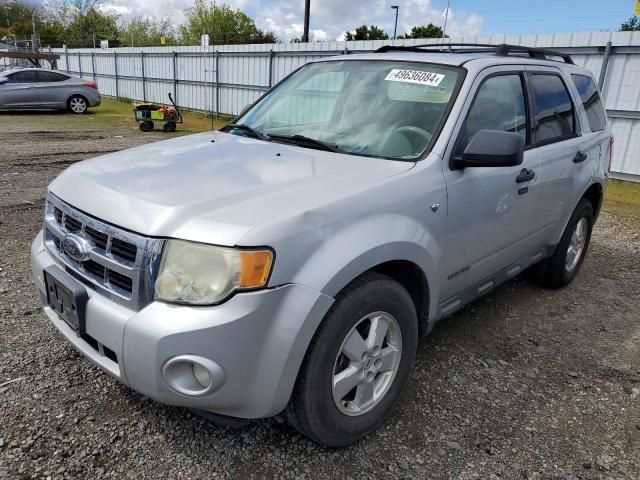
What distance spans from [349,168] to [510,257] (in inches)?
62.9

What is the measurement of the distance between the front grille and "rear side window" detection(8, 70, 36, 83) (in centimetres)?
1694

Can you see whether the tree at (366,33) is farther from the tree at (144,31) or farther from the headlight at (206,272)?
the headlight at (206,272)

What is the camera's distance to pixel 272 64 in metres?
15.3

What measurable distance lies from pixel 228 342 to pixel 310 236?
505 millimetres

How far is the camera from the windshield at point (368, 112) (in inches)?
111

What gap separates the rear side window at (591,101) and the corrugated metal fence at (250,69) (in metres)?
5.41

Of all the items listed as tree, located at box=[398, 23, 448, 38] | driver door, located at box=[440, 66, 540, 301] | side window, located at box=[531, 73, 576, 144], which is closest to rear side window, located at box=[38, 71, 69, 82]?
side window, located at box=[531, 73, 576, 144]

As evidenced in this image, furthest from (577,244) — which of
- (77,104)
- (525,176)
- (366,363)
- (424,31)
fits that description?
(424,31)

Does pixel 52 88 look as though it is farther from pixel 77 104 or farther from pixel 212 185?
pixel 212 185

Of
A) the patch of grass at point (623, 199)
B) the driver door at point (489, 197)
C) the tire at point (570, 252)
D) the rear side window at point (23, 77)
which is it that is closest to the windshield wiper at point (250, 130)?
the driver door at point (489, 197)

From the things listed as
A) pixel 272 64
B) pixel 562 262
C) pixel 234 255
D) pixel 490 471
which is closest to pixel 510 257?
pixel 562 262

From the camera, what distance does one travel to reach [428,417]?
2727 millimetres

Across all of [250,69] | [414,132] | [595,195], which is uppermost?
[250,69]

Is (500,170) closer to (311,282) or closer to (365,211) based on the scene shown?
(365,211)
